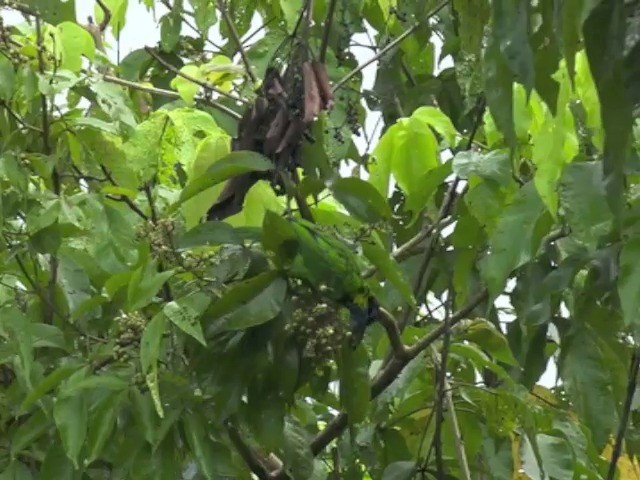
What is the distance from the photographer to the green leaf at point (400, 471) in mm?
1052

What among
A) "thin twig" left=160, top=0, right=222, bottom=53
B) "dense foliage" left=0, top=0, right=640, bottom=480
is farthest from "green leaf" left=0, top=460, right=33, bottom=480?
"thin twig" left=160, top=0, right=222, bottom=53

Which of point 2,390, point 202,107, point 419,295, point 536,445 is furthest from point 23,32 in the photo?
point 536,445

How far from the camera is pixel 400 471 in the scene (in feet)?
3.47

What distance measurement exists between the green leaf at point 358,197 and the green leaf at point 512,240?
10cm

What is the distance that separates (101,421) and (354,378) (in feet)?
0.67

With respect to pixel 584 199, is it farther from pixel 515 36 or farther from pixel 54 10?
pixel 54 10

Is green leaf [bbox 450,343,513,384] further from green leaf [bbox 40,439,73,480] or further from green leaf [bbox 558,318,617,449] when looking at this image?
green leaf [bbox 40,439,73,480]

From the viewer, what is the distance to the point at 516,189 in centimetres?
92

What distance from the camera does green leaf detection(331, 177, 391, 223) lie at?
2.80 feet

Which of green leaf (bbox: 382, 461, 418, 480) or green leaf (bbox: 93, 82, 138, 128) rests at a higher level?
green leaf (bbox: 93, 82, 138, 128)

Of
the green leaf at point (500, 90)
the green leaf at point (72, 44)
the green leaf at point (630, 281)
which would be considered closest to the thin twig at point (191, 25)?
the green leaf at point (72, 44)

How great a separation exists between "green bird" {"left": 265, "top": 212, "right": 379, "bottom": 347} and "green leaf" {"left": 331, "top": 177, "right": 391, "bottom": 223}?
47 millimetres

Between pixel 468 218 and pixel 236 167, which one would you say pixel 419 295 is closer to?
pixel 468 218

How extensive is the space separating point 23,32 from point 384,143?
391 mm
